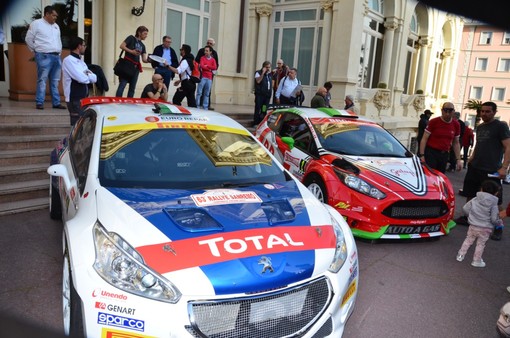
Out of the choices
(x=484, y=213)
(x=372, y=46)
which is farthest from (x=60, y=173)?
(x=372, y=46)

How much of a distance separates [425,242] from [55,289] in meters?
4.23

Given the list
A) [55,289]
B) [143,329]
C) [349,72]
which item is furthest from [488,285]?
[349,72]

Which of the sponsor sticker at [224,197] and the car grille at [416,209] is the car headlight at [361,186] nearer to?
the car grille at [416,209]

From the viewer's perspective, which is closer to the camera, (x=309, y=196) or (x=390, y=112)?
(x=309, y=196)

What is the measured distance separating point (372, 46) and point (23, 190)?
13.5m

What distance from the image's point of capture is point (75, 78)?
613cm

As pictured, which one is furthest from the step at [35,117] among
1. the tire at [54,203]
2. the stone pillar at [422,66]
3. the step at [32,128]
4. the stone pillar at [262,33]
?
the stone pillar at [422,66]

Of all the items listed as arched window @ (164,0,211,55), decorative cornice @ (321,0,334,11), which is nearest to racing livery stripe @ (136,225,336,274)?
arched window @ (164,0,211,55)

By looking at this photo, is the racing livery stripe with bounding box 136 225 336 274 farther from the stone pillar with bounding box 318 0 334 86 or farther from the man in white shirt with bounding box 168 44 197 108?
the stone pillar with bounding box 318 0 334 86

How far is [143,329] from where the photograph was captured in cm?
219

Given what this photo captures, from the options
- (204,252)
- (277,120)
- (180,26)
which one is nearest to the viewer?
(204,252)

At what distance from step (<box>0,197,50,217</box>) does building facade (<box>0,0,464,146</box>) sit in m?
4.93

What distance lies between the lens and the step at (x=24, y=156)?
225 inches

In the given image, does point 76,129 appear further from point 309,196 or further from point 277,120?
point 277,120
